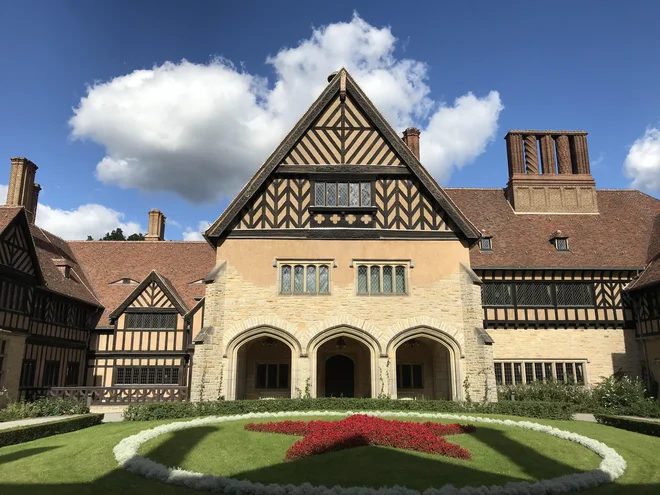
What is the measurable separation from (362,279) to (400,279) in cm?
→ 153

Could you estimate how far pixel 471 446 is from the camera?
10.8 metres

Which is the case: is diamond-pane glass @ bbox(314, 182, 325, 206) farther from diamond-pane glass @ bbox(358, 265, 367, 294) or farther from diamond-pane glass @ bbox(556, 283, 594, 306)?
diamond-pane glass @ bbox(556, 283, 594, 306)

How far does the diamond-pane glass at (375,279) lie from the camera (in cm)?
1964

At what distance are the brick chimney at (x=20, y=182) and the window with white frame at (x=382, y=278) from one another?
61.2 ft

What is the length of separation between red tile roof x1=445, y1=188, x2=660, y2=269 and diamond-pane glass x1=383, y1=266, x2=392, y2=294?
6.10 meters

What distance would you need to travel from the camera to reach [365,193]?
2038cm

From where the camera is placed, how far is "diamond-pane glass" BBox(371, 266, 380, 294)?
1964cm

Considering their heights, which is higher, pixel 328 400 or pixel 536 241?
pixel 536 241

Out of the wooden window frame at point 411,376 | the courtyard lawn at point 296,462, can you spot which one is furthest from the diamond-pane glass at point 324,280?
the courtyard lawn at point 296,462

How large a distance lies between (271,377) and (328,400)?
5.57 metres

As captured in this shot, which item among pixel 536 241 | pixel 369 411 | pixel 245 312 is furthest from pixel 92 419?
pixel 536 241

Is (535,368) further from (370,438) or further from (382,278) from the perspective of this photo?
(370,438)

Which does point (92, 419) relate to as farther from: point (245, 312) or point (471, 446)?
point (471, 446)

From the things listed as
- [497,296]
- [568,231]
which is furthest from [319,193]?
[568,231]
